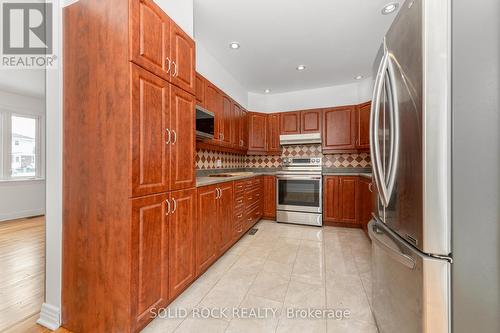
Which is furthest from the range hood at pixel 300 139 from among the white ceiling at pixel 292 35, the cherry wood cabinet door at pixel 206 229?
the cherry wood cabinet door at pixel 206 229

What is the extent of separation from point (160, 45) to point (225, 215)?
5.87ft

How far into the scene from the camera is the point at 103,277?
1.28m

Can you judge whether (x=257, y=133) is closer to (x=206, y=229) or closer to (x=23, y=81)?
(x=206, y=229)

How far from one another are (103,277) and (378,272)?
1.70 m

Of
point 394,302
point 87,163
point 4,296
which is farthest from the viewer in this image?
point 4,296

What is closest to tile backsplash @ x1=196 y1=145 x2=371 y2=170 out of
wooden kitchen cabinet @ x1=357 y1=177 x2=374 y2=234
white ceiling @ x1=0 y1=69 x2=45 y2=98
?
wooden kitchen cabinet @ x1=357 y1=177 x2=374 y2=234

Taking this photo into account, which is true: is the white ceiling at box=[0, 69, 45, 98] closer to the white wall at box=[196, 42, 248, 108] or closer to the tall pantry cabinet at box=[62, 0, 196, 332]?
the white wall at box=[196, 42, 248, 108]

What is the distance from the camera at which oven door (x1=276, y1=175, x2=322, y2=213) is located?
148 inches

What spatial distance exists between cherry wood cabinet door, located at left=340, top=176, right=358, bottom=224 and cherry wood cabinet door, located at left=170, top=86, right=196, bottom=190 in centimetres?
283

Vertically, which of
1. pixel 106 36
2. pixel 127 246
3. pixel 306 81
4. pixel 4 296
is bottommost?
pixel 4 296

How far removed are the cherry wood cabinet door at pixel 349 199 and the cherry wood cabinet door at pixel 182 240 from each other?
2.79 metres

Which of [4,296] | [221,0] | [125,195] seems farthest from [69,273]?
[221,0]

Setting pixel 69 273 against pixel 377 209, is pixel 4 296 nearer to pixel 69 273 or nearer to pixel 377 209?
pixel 69 273

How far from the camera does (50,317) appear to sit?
1.46 metres
